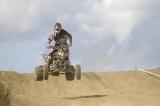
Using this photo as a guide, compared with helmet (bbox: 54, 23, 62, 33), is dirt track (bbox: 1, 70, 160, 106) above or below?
below

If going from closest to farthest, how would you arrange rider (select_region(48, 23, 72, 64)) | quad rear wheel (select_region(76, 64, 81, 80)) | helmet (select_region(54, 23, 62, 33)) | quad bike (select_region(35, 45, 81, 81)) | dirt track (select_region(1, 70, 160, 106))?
helmet (select_region(54, 23, 62, 33)) < rider (select_region(48, 23, 72, 64)) < quad bike (select_region(35, 45, 81, 81)) < quad rear wheel (select_region(76, 64, 81, 80)) < dirt track (select_region(1, 70, 160, 106))


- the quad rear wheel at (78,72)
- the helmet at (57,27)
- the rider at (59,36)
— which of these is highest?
the helmet at (57,27)

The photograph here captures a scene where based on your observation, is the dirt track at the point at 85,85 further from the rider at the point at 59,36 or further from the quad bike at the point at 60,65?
the rider at the point at 59,36

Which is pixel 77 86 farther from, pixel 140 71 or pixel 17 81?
pixel 140 71

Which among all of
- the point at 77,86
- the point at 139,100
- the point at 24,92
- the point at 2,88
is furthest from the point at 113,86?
the point at 2,88

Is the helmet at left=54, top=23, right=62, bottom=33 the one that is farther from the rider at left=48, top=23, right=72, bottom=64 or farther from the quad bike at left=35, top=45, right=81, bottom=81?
the quad bike at left=35, top=45, right=81, bottom=81

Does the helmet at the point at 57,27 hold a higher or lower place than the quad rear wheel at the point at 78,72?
higher

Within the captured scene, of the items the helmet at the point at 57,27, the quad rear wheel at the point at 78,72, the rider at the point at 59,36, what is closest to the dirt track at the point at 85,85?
the quad rear wheel at the point at 78,72

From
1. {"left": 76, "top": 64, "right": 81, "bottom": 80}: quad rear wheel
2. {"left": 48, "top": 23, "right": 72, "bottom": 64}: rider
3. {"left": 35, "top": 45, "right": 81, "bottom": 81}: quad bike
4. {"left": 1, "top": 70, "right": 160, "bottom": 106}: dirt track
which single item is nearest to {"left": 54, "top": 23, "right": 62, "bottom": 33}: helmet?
{"left": 48, "top": 23, "right": 72, "bottom": 64}: rider

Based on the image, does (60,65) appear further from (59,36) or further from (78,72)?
(59,36)

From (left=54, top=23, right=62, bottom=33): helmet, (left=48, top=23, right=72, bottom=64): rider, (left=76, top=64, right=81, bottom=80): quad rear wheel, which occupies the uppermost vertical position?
(left=54, top=23, right=62, bottom=33): helmet

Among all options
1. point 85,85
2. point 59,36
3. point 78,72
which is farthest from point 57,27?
point 85,85

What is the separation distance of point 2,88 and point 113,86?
17875 mm

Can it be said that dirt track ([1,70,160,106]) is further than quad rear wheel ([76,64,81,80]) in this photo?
Yes
